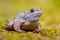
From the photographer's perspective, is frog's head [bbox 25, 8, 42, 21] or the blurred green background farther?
the blurred green background

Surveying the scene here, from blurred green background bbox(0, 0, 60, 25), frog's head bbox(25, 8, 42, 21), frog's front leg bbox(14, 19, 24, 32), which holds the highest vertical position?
blurred green background bbox(0, 0, 60, 25)

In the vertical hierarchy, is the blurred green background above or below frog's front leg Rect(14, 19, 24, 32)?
above

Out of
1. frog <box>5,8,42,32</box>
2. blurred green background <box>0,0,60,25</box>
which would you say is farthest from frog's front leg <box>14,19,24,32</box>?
blurred green background <box>0,0,60,25</box>

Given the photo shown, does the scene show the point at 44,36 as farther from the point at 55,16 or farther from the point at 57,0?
the point at 57,0

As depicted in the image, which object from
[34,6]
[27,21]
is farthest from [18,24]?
[34,6]

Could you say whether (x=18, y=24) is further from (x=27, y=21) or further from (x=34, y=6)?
(x=34, y=6)

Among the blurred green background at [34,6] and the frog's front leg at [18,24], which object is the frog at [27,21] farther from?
the blurred green background at [34,6]

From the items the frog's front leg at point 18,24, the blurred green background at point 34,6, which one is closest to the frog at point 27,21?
the frog's front leg at point 18,24

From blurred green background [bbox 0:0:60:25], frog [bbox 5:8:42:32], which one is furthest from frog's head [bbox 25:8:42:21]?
blurred green background [bbox 0:0:60:25]

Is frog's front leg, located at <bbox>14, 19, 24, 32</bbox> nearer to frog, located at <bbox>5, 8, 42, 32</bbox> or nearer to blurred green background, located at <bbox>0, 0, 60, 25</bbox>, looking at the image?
frog, located at <bbox>5, 8, 42, 32</bbox>
